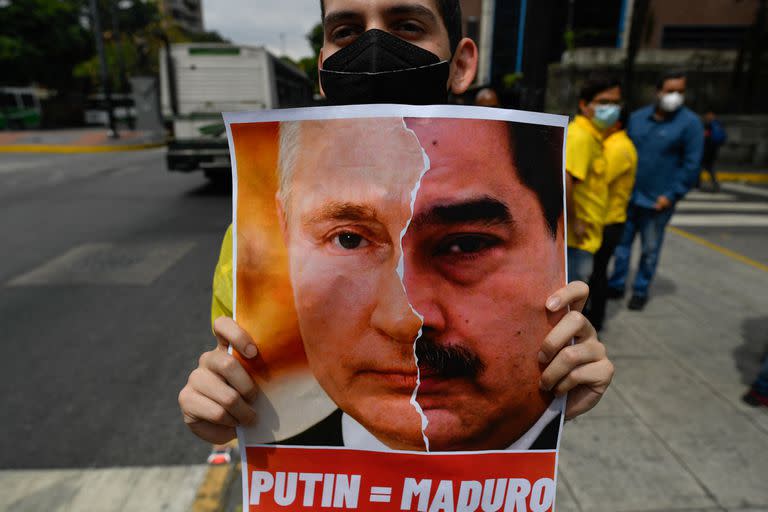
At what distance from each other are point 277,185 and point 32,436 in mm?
2860

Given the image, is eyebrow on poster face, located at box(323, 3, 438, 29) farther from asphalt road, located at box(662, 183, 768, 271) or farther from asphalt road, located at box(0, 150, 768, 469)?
asphalt road, located at box(662, 183, 768, 271)

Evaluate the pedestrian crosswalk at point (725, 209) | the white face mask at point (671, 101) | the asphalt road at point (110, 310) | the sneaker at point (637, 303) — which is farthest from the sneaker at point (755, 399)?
the pedestrian crosswalk at point (725, 209)

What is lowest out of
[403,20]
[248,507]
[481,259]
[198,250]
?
[198,250]

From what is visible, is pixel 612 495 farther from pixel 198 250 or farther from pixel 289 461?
pixel 198 250

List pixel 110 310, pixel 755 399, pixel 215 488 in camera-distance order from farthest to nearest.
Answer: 1. pixel 110 310
2. pixel 755 399
3. pixel 215 488

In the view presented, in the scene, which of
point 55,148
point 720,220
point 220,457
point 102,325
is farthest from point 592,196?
point 55,148

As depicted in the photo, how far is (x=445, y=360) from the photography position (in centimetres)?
92

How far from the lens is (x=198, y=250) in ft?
21.8

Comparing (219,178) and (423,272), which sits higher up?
(423,272)

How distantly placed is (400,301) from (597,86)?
2942 millimetres

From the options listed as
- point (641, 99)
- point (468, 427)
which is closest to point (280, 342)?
point (468, 427)

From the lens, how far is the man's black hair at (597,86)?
328 cm

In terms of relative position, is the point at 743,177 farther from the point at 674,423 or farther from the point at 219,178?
the point at 674,423

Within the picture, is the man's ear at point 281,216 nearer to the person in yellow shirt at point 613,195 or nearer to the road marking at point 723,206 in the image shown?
the person in yellow shirt at point 613,195
